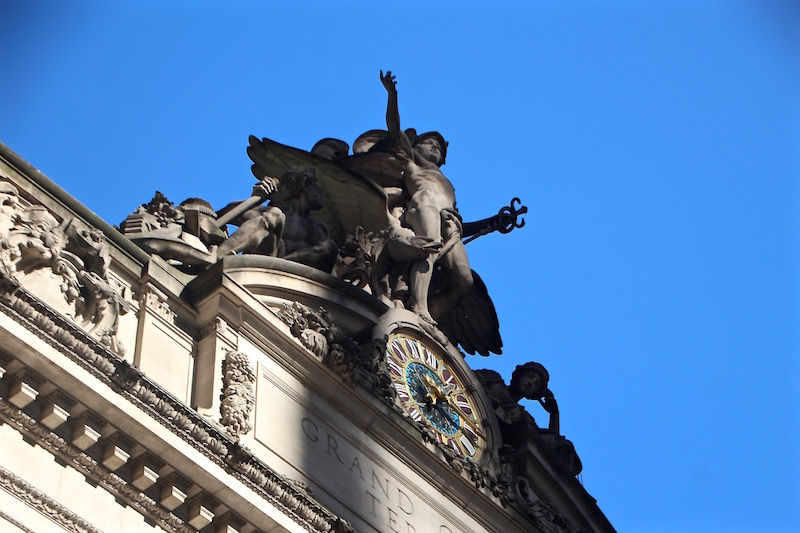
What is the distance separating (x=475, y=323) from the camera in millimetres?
27500

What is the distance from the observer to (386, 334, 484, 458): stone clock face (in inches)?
931

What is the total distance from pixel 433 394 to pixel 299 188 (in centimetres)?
352

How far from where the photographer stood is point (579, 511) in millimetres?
25594

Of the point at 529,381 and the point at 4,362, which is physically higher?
the point at 529,381

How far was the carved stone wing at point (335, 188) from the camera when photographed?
26734 mm

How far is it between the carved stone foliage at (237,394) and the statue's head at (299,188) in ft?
15.3

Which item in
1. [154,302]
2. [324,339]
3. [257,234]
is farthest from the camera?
[257,234]

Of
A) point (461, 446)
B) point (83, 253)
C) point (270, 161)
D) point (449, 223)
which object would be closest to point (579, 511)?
point (461, 446)

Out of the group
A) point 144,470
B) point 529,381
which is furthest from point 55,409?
point 529,381

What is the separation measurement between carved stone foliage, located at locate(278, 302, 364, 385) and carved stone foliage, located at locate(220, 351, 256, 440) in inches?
48.7

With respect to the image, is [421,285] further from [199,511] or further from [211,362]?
[199,511]

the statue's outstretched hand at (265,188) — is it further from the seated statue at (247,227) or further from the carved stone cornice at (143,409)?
the carved stone cornice at (143,409)

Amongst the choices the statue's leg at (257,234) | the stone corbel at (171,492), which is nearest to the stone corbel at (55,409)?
the stone corbel at (171,492)

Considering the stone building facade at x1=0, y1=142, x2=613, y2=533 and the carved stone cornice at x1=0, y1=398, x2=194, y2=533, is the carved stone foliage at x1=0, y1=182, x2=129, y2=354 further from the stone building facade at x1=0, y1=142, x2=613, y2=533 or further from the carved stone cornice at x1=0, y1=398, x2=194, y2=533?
the carved stone cornice at x1=0, y1=398, x2=194, y2=533
